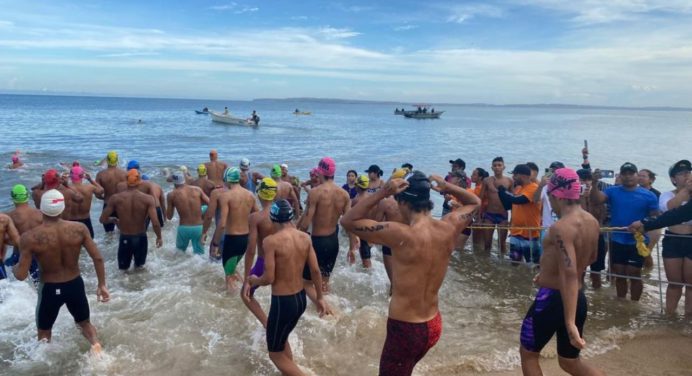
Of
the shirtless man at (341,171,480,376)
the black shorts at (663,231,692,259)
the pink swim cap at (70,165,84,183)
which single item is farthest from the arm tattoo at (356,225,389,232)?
the pink swim cap at (70,165,84,183)

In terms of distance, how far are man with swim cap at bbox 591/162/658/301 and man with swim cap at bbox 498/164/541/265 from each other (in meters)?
1.16

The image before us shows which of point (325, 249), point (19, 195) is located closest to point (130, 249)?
point (19, 195)

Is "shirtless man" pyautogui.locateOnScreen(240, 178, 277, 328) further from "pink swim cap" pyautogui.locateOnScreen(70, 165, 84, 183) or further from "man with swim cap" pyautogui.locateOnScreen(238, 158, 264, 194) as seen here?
"man with swim cap" pyautogui.locateOnScreen(238, 158, 264, 194)

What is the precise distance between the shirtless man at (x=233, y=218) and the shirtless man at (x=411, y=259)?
3798 millimetres

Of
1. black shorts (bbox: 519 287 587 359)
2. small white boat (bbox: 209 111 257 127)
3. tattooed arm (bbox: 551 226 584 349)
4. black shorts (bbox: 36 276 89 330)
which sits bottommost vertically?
black shorts (bbox: 36 276 89 330)

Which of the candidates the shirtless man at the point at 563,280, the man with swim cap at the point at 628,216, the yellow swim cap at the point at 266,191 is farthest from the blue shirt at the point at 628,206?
the yellow swim cap at the point at 266,191

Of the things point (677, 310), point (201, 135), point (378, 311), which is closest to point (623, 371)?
point (677, 310)

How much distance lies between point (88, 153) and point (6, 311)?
87.9 ft

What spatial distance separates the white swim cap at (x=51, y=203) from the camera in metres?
4.60

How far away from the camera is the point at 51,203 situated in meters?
4.62

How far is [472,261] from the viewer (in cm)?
928

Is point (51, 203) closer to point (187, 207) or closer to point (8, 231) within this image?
point (8, 231)

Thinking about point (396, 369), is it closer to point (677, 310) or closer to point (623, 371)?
point (623, 371)

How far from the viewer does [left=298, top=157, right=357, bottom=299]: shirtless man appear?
21.6 ft
